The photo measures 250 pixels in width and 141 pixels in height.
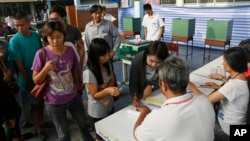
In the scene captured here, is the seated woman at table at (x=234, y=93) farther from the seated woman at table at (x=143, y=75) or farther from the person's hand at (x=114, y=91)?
the person's hand at (x=114, y=91)

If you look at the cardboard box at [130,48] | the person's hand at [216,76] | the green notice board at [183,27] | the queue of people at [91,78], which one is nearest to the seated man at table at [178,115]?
the queue of people at [91,78]

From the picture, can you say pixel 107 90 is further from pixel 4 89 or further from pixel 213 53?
pixel 213 53

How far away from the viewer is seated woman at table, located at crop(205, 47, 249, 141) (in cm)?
149

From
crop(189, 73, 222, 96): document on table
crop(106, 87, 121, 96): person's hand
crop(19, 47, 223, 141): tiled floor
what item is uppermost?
crop(106, 87, 121, 96): person's hand

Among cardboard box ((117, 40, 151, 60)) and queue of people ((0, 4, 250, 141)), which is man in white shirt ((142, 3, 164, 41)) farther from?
queue of people ((0, 4, 250, 141))

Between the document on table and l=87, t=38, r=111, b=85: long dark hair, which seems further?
the document on table

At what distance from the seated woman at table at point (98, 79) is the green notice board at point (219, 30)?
379 centimetres

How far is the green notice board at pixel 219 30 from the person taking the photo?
448 centimetres

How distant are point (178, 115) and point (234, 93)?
847 millimetres

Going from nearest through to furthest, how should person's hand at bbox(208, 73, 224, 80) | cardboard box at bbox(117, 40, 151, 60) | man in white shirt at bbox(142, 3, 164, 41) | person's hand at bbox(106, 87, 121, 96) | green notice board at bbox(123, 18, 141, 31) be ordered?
person's hand at bbox(106, 87, 121, 96) → person's hand at bbox(208, 73, 224, 80) → cardboard box at bbox(117, 40, 151, 60) → man in white shirt at bbox(142, 3, 164, 41) → green notice board at bbox(123, 18, 141, 31)

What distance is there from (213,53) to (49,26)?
16.3 feet

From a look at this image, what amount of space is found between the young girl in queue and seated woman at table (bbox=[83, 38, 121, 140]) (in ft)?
0.53

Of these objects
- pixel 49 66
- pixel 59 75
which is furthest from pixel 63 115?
pixel 49 66

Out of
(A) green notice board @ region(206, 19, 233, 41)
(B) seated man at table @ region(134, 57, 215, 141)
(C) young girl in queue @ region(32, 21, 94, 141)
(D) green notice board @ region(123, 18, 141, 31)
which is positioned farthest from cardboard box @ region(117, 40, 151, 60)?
(D) green notice board @ region(123, 18, 141, 31)
